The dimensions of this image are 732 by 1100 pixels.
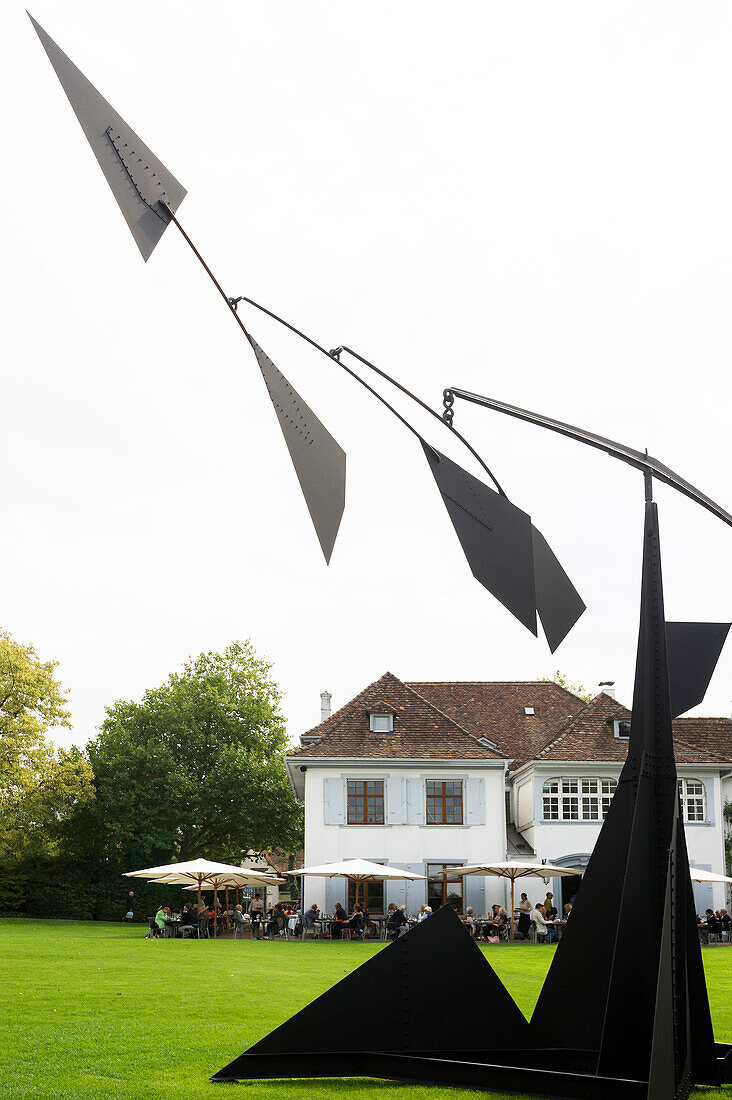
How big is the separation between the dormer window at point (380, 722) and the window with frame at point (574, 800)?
5.11 m

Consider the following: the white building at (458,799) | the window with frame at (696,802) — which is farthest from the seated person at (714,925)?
the window with frame at (696,802)

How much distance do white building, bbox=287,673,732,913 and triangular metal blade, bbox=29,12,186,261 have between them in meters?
28.0

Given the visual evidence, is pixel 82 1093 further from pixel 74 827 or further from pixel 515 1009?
pixel 74 827

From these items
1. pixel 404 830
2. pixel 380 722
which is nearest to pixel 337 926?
pixel 404 830

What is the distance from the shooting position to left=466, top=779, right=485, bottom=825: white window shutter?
3347cm

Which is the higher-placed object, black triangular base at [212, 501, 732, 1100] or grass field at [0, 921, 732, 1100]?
black triangular base at [212, 501, 732, 1100]

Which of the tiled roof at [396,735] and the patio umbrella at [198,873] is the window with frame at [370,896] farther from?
the tiled roof at [396,735]

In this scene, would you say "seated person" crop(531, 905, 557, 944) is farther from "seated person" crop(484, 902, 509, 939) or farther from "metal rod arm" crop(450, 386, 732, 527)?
"metal rod arm" crop(450, 386, 732, 527)

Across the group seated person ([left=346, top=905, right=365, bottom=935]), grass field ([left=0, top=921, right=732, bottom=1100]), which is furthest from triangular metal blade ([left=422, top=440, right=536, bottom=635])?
seated person ([left=346, top=905, right=365, bottom=935])

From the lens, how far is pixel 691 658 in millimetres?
7879

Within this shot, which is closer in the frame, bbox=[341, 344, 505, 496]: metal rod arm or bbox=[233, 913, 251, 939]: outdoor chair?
bbox=[341, 344, 505, 496]: metal rod arm

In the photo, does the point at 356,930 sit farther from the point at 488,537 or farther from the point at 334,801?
the point at 488,537

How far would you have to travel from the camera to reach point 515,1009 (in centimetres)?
768

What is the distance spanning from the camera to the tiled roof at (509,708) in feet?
128
